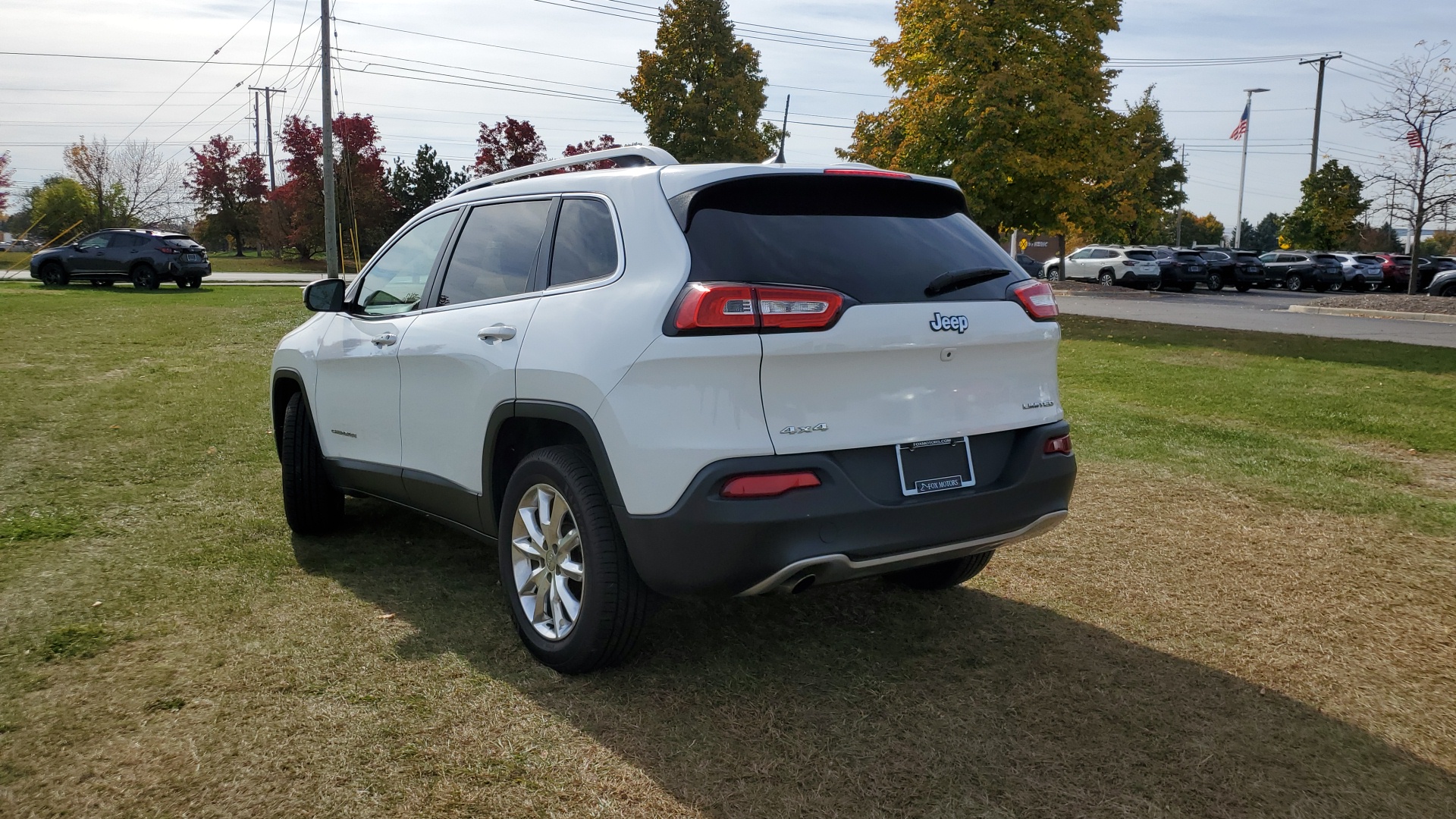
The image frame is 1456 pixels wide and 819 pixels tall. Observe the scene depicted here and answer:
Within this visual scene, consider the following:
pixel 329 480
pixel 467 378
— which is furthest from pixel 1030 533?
pixel 329 480

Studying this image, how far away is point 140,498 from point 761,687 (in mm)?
4531

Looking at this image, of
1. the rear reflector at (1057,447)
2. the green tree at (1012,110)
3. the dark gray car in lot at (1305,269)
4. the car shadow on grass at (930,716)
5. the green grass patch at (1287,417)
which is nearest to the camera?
the car shadow on grass at (930,716)

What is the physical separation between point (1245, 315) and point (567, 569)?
25.0m

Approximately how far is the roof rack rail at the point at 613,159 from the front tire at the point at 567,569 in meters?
1.14

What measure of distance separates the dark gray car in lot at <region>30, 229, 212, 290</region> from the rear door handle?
28975 millimetres

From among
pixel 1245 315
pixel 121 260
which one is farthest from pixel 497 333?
pixel 121 260

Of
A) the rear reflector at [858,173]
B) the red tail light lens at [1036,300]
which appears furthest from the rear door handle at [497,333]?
the red tail light lens at [1036,300]

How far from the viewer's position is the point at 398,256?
5.26 metres

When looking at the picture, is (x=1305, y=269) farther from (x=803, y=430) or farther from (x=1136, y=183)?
(x=803, y=430)

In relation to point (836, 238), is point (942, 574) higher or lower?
lower

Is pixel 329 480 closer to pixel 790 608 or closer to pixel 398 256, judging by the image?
pixel 398 256

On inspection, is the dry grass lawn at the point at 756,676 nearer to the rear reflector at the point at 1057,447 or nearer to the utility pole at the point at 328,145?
the rear reflector at the point at 1057,447

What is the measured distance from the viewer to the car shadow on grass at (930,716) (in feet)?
10.2

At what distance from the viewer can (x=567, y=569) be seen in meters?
3.83
